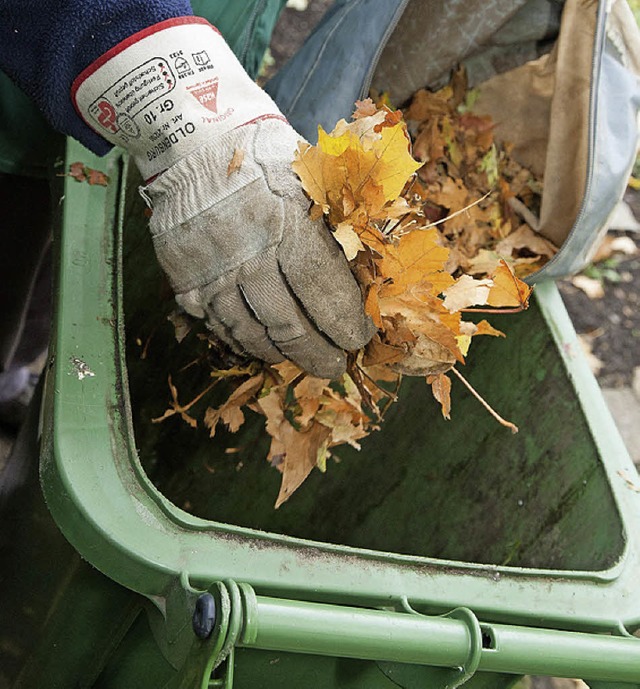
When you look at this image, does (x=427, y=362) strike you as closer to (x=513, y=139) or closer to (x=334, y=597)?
(x=334, y=597)

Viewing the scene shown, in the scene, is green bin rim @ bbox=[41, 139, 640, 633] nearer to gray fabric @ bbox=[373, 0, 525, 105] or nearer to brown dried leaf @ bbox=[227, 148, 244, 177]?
brown dried leaf @ bbox=[227, 148, 244, 177]

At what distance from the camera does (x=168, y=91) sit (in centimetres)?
122

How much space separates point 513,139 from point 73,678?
5.69 feet

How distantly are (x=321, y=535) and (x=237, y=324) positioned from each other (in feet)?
2.82

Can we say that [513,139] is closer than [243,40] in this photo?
No

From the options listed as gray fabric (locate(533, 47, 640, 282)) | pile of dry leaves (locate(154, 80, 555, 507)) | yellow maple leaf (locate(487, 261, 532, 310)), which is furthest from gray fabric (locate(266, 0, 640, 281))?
yellow maple leaf (locate(487, 261, 532, 310))

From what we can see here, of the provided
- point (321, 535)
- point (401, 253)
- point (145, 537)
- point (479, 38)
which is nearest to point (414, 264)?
point (401, 253)

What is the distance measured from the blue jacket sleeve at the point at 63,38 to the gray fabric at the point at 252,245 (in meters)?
0.19

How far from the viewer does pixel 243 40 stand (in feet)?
6.03

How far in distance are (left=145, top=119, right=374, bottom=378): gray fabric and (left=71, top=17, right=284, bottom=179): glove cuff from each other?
3 cm

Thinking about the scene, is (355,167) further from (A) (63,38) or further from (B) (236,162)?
(A) (63,38)

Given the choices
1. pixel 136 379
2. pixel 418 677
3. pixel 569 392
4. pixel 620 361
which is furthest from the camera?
pixel 620 361

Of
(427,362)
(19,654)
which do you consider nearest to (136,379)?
(19,654)

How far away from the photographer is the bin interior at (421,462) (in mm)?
1714
